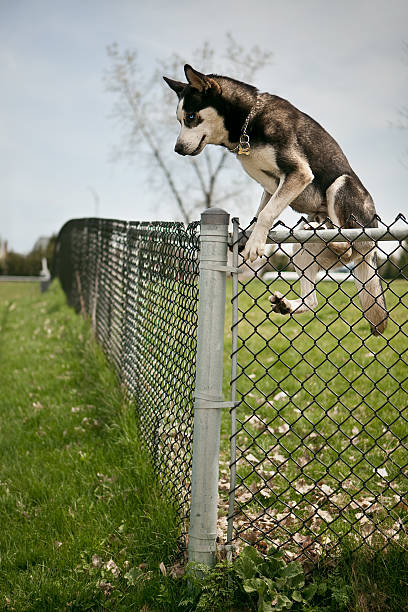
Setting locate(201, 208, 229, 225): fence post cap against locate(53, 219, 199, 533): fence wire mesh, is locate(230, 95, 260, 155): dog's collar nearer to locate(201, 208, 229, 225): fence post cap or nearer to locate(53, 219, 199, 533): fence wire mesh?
locate(53, 219, 199, 533): fence wire mesh

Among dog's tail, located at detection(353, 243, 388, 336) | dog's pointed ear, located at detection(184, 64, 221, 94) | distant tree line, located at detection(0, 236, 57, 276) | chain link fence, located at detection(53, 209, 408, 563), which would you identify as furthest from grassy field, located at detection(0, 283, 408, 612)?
distant tree line, located at detection(0, 236, 57, 276)

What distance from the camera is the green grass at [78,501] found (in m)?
2.68

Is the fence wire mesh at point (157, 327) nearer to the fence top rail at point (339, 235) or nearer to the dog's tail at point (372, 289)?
the fence top rail at point (339, 235)

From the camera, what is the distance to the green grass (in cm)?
268

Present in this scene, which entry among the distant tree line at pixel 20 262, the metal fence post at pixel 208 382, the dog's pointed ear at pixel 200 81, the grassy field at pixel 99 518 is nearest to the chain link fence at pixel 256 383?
the metal fence post at pixel 208 382

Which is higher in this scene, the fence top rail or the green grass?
the fence top rail

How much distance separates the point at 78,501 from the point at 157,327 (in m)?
1.22

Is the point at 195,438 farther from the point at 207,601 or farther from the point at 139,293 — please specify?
the point at 139,293

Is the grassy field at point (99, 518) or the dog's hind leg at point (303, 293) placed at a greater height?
the dog's hind leg at point (303, 293)

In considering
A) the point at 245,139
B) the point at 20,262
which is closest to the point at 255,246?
the point at 245,139

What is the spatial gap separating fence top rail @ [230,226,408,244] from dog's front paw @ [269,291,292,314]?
59cm

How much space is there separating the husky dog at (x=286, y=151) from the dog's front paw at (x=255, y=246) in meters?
0.85

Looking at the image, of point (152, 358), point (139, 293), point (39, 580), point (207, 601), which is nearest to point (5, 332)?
point (139, 293)

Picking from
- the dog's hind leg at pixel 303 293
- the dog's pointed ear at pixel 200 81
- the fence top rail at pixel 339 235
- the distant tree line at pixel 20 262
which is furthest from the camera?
the distant tree line at pixel 20 262
